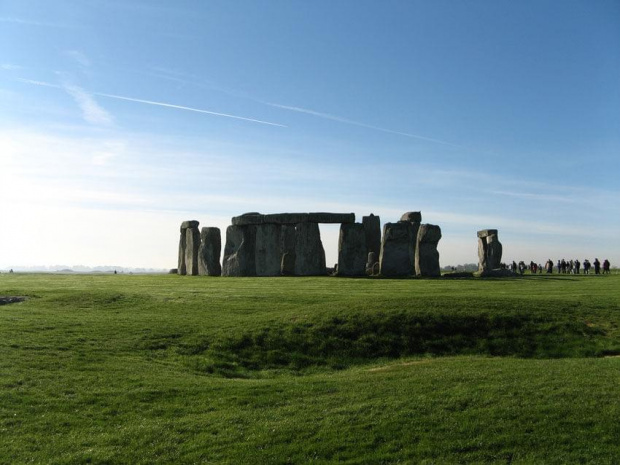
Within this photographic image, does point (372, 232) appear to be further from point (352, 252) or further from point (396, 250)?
point (396, 250)

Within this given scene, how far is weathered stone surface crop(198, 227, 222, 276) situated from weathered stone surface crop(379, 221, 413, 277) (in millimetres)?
12509

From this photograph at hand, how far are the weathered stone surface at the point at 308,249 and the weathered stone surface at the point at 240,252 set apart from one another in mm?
3608

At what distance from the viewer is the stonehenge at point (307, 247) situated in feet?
135

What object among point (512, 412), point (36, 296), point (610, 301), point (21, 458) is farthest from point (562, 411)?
point (36, 296)

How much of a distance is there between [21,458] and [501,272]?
37.1m

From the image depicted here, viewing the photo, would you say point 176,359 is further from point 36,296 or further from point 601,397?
point 36,296

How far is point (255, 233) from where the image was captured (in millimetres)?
45062

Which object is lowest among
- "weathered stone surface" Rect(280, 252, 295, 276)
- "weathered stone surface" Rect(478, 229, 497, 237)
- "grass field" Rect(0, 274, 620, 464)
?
Result: "grass field" Rect(0, 274, 620, 464)

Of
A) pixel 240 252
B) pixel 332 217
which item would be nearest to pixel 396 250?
pixel 332 217

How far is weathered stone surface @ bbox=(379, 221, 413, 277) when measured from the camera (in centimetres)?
4088

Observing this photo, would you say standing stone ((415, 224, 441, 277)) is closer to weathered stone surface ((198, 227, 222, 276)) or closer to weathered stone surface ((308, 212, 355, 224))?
weathered stone surface ((308, 212, 355, 224))

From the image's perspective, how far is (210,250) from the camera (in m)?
46.6

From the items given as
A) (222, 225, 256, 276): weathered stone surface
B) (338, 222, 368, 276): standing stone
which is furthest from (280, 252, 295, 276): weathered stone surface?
(338, 222, 368, 276): standing stone

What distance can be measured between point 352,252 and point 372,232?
6.72 metres
